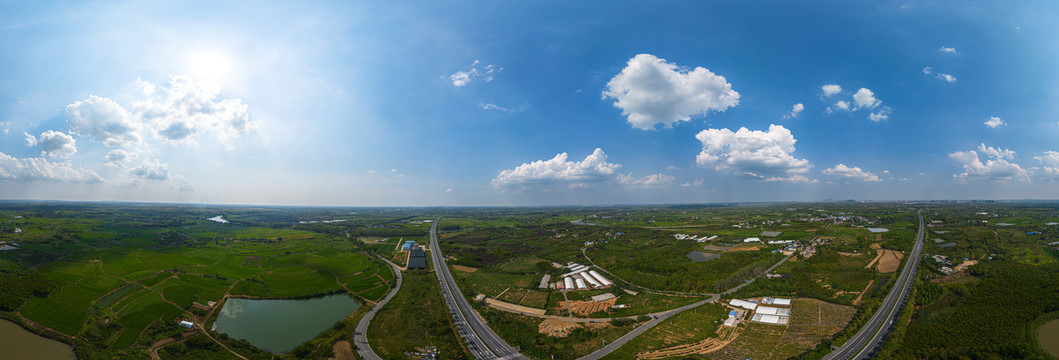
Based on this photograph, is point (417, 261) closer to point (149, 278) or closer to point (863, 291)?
point (149, 278)

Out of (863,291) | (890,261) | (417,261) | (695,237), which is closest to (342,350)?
(417,261)

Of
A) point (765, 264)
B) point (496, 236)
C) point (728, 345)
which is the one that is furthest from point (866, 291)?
point (496, 236)

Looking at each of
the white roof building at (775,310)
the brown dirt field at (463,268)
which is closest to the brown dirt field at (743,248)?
the white roof building at (775,310)

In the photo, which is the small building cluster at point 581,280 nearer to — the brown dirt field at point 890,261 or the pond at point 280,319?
the pond at point 280,319

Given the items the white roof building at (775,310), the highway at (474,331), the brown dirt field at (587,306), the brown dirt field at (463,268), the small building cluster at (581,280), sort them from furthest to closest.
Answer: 1. the brown dirt field at (463,268)
2. the small building cluster at (581,280)
3. the brown dirt field at (587,306)
4. the white roof building at (775,310)
5. the highway at (474,331)

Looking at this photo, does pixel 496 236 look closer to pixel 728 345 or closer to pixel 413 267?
pixel 413 267

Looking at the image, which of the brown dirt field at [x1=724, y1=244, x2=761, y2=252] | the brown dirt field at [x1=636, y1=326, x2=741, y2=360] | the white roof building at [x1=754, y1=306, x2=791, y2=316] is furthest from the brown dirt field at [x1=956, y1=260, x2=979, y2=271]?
the brown dirt field at [x1=636, y1=326, x2=741, y2=360]

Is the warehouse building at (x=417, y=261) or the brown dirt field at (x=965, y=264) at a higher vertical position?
the brown dirt field at (x=965, y=264)
